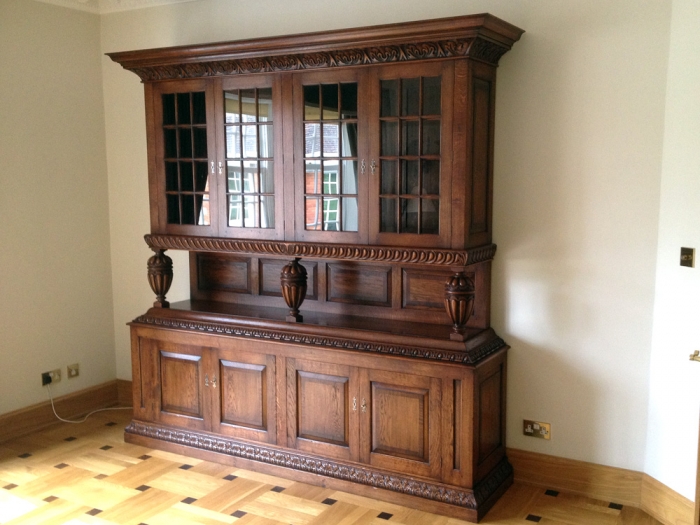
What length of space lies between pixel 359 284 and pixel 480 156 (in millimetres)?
973

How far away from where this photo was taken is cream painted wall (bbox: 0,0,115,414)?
4262 millimetres

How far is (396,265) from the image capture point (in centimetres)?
374

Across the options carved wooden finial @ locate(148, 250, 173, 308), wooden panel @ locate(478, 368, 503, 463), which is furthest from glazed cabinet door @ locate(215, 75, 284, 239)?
wooden panel @ locate(478, 368, 503, 463)

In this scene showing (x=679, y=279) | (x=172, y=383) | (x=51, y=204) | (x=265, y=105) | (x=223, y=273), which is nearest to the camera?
Answer: (x=679, y=279)

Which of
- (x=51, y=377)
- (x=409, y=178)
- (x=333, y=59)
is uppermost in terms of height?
(x=333, y=59)

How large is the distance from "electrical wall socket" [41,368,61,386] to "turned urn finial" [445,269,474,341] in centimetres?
273

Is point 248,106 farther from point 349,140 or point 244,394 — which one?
point 244,394

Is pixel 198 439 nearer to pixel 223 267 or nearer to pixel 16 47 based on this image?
pixel 223 267

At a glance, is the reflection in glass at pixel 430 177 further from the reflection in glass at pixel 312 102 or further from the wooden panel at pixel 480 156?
the reflection in glass at pixel 312 102

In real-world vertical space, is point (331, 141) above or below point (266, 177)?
above

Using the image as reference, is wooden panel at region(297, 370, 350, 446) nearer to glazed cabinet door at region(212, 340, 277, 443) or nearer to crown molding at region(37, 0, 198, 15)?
glazed cabinet door at region(212, 340, 277, 443)

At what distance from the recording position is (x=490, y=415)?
3490 mm

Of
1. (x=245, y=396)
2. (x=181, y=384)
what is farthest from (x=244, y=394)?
(x=181, y=384)

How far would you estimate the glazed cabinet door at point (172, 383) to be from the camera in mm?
4023
